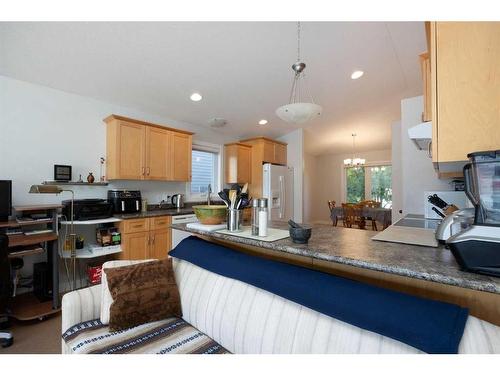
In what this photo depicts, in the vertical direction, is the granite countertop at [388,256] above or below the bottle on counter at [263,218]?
below

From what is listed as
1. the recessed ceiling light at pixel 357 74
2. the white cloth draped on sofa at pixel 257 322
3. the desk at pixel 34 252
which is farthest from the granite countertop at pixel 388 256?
the recessed ceiling light at pixel 357 74

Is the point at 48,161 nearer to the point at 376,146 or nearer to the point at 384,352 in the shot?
the point at 384,352

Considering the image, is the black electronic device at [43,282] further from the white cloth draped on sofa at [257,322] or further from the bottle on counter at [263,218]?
the bottle on counter at [263,218]

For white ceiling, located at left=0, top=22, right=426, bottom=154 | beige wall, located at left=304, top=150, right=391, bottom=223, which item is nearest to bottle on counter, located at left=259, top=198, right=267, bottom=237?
white ceiling, located at left=0, top=22, right=426, bottom=154

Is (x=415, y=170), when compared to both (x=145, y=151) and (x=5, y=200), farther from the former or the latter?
(x=5, y=200)

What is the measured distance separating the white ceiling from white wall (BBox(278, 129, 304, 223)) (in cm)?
126

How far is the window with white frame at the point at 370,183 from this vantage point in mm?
7160

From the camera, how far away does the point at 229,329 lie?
1229mm

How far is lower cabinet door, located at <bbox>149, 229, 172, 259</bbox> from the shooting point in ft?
10.4

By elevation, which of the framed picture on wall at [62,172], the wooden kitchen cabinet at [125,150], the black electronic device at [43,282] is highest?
the wooden kitchen cabinet at [125,150]

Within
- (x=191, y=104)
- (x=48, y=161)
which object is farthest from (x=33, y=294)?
(x=191, y=104)

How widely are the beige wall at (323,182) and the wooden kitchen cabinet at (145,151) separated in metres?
4.70

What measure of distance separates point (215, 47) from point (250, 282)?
93.9 inches

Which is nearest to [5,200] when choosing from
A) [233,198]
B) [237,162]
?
[233,198]
